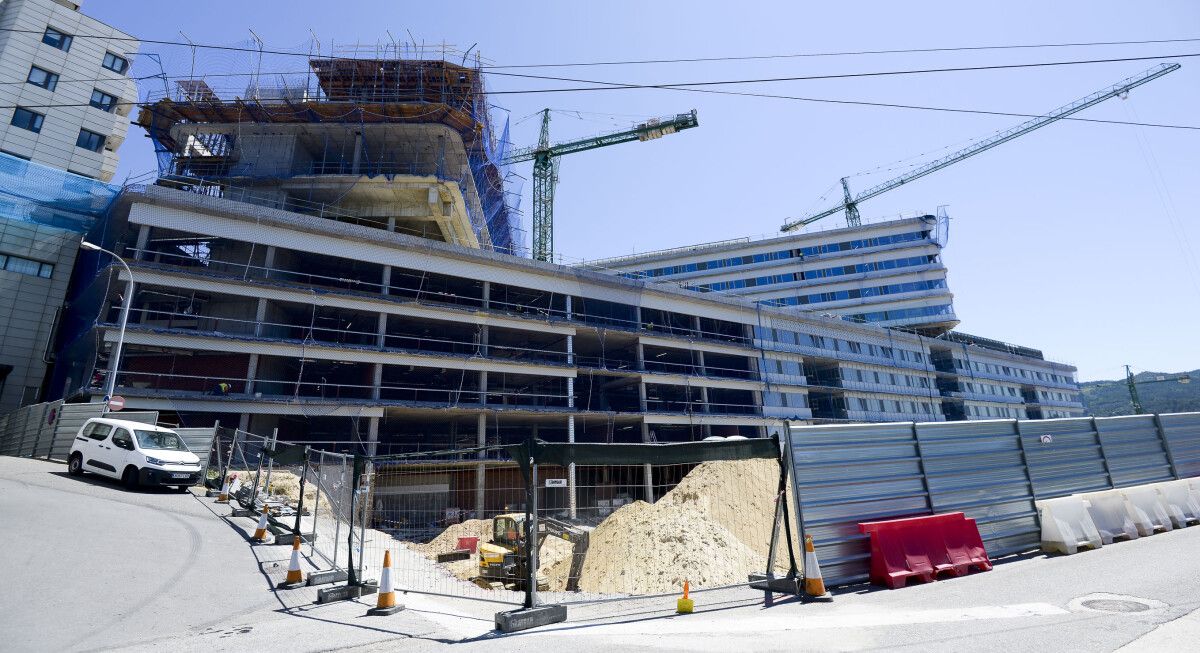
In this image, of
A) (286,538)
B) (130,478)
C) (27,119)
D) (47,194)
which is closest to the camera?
(286,538)

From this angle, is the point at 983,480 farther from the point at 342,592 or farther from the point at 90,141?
the point at 90,141

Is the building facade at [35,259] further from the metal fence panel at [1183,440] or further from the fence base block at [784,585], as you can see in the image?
the metal fence panel at [1183,440]

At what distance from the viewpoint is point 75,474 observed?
1691cm

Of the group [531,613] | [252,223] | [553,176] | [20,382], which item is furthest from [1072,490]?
[553,176]

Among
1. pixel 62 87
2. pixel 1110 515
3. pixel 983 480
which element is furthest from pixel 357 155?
pixel 1110 515

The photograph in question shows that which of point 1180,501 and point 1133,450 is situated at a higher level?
point 1133,450

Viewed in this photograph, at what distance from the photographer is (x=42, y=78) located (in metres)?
38.0

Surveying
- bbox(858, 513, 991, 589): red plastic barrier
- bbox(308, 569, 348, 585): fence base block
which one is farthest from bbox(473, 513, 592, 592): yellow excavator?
bbox(858, 513, 991, 589): red plastic barrier

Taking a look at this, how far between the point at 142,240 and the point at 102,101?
27.4 meters

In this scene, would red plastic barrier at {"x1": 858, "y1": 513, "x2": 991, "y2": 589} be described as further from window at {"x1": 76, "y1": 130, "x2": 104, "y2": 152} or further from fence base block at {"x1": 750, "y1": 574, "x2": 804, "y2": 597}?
window at {"x1": 76, "y1": 130, "x2": 104, "y2": 152}

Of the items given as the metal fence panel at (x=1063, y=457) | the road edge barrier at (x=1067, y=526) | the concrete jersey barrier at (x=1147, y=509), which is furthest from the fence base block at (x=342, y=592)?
the concrete jersey barrier at (x=1147, y=509)

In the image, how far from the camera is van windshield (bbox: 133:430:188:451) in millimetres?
16141

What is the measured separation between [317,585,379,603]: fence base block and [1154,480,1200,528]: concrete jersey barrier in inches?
626

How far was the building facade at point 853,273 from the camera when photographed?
6056 cm
